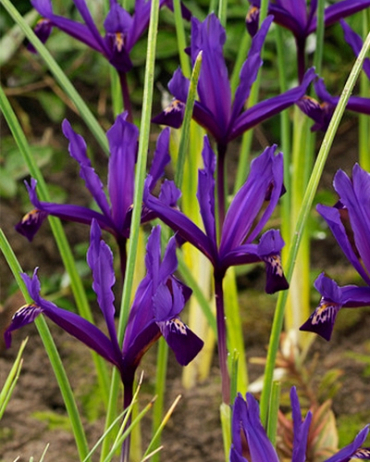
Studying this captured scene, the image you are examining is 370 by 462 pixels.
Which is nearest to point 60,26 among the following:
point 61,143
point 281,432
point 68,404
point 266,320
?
point 68,404

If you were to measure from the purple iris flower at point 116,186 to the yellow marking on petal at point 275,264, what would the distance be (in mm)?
251

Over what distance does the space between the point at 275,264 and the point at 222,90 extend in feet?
1.12

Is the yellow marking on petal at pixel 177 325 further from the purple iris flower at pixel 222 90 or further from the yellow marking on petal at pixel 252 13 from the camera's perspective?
the yellow marking on petal at pixel 252 13

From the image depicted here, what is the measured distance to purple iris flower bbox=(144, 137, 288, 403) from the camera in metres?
0.93

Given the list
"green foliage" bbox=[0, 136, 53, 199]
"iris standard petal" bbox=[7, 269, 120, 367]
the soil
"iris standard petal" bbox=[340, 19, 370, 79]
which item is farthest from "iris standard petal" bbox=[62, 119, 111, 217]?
A: "green foliage" bbox=[0, 136, 53, 199]

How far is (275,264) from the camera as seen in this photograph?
86cm

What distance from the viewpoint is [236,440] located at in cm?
83

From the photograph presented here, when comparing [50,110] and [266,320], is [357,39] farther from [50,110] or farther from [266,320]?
[50,110]

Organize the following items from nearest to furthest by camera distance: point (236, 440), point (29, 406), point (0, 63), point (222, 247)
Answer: point (236, 440)
point (222, 247)
point (29, 406)
point (0, 63)

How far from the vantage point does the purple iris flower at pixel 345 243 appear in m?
0.86

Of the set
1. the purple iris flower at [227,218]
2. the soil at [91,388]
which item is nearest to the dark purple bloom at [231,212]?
the purple iris flower at [227,218]

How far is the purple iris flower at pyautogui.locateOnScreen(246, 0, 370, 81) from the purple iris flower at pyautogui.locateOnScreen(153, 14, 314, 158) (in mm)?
165

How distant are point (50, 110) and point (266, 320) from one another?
896 mm

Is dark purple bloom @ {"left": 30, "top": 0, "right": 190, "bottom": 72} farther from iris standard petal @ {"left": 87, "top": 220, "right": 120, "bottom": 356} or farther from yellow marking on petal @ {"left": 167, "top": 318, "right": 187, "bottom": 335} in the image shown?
yellow marking on petal @ {"left": 167, "top": 318, "right": 187, "bottom": 335}
